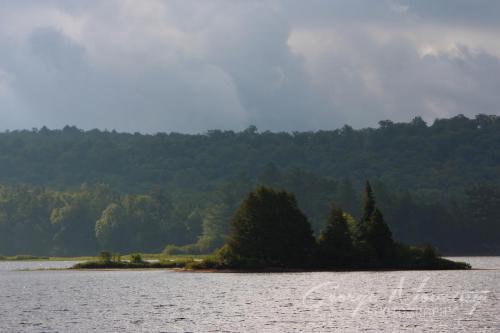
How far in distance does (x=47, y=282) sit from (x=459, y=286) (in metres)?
63.3

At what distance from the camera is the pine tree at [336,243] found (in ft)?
494

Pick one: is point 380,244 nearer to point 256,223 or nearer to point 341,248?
point 341,248

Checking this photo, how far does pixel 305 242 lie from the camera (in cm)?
15225

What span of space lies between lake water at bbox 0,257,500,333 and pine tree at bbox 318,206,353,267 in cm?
498

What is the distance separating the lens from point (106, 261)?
17988cm

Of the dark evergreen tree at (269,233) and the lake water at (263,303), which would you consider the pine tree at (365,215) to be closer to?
the lake water at (263,303)

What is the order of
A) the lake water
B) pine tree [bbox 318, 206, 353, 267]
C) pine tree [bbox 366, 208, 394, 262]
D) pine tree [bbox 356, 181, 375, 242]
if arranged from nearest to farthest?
the lake water
pine tree [bbox 366, 208, 394, 262]
pine tree [bbox 318, 206, 353, 267]
pine tree [bbox 356, 181, 375, 242]

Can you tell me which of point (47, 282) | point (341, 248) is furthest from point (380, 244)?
point (47, 282)

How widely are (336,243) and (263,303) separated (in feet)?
173

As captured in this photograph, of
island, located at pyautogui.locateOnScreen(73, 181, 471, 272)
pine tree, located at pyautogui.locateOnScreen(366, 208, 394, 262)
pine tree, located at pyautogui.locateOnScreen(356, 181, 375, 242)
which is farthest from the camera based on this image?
pine tree, located at pyautogui.locateOnScreen(356, 181, 375, 242)

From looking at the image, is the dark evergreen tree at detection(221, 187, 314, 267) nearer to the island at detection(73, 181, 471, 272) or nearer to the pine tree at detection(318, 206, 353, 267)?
the island at detection(73, 181, 471, 272)

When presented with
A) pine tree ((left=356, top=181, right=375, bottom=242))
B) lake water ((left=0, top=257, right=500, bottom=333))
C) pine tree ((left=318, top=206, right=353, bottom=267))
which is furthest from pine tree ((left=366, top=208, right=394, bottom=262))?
lake water ((left=0, top=257, right=500, bottom=333))

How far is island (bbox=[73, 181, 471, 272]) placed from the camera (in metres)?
151

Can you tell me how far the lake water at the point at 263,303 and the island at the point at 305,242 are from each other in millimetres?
4863
